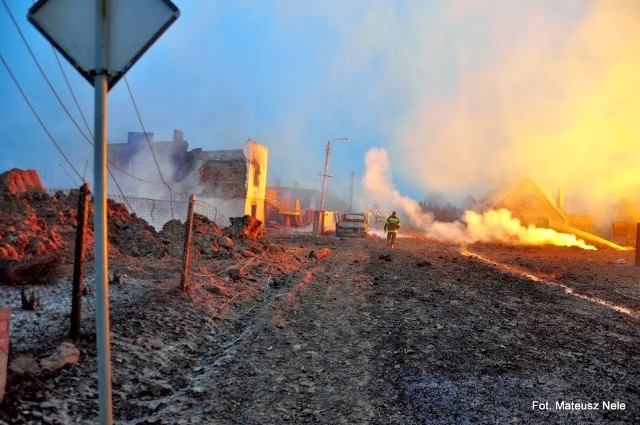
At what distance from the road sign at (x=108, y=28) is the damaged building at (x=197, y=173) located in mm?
36340

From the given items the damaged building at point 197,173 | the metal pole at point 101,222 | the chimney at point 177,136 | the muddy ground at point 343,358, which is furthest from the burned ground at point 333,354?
the chimney at point 177,136

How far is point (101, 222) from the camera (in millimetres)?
2338

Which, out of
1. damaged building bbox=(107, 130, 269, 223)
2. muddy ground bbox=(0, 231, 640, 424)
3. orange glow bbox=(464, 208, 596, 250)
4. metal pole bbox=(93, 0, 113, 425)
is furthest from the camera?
damaged building bbox=(107, 130, 269, 223)

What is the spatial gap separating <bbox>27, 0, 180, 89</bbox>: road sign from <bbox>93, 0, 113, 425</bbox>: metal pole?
0.09 feet

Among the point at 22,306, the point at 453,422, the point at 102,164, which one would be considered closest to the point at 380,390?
the point at 453,422

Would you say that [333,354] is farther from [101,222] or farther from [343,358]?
[101,222]

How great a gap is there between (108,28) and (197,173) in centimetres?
3821

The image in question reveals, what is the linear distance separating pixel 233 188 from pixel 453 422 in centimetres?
3633

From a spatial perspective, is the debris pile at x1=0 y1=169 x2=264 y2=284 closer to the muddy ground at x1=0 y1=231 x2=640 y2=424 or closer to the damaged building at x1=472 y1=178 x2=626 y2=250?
the muddy ground at x1=0 y1=231 x2=640 y2=424

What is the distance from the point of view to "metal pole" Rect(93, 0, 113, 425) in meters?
2.32

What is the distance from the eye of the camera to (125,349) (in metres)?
5.52

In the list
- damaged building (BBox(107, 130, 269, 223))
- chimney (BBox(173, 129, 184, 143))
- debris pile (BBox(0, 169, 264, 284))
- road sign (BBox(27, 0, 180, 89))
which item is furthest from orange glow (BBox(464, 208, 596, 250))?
road sign (BBox(27, 0, 180, 89))

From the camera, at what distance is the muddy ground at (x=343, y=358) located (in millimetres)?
4312

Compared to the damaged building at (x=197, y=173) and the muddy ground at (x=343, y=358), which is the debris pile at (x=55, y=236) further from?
the damaged building at (x=197, y=173)
